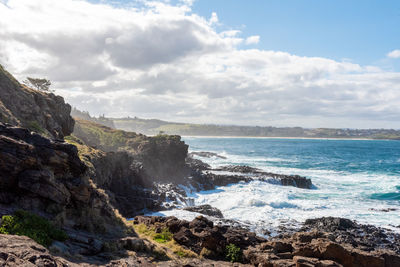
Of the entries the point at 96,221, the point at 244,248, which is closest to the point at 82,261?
the point at 96,221

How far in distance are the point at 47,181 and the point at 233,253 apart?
12288 mm

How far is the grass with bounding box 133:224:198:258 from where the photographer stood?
17.7 metres

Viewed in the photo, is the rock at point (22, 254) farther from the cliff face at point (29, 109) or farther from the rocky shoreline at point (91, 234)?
the cliff face at point (29, 109)

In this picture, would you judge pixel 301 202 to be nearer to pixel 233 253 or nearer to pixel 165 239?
pixel 233 253

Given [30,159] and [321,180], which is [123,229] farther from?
[321,180]

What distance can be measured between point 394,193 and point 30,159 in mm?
57670

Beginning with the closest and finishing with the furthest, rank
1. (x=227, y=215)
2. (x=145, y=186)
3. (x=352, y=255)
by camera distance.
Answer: (x=352, y=255) → (x=227, y=215) → (x=145, y=186)

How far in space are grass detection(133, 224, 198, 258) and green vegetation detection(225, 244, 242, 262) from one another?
222 centimetres

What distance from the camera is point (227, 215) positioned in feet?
122

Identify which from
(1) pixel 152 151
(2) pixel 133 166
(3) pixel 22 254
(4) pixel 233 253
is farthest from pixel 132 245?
(1) pixel 152 151

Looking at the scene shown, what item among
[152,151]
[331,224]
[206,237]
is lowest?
[331,224]

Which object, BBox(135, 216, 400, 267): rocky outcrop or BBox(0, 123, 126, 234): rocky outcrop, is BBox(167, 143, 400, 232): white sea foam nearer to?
BBox(135, 216, 400, 267): rocky outcrop

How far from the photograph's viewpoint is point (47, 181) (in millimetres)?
16172

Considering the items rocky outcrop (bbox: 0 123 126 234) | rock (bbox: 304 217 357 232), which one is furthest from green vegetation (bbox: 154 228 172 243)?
rock (bbox: 304 217 357 232)
